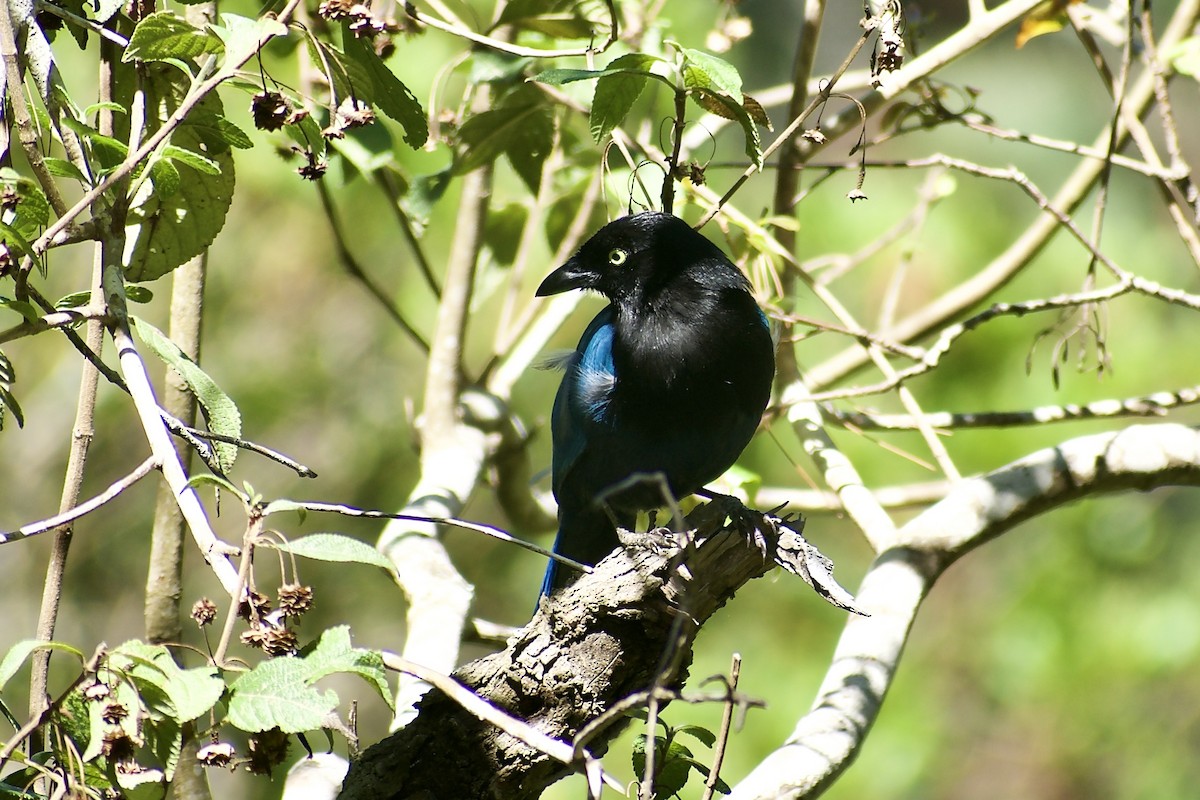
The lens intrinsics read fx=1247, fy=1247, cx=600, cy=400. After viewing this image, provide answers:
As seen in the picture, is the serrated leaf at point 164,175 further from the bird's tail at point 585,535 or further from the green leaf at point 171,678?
the bird's tail at point 585,535

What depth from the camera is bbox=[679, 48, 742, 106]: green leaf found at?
7.06 feet

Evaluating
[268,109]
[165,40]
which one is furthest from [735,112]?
[165,40]

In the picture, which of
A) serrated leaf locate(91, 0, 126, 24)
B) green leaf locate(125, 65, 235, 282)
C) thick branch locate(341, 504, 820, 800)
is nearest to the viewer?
thick branch locate(341, 504, 820, 800)

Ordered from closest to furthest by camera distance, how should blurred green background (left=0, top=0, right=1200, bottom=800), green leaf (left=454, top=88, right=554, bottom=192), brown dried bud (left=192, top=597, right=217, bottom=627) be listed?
brown dried bud (left=192, top=597, right=217, bottom=627), green leaf (left=454, top=88, right=554, bottom=192), blurred green background (left=0, top=0, right=1200, bottom=800)

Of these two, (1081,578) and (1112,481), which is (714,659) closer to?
(1081,578)

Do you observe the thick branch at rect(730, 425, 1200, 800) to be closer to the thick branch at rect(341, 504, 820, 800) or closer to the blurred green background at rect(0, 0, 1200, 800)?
the thick branch at rect(341, 504, 820, 800)

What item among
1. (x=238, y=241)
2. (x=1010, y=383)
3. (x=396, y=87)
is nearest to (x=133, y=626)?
(x=238, y=241)

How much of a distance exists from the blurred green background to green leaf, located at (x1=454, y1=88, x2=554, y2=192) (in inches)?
69.7

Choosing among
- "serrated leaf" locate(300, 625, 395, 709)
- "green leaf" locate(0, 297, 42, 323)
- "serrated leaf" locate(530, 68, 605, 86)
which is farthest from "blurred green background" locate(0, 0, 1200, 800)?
"serrated leaf" locate(300, 625, 395, 709)

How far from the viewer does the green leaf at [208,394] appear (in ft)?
6.38

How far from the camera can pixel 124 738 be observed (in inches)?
66.5

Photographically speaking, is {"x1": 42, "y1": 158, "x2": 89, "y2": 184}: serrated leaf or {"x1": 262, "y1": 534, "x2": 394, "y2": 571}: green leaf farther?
{"x1": 42, "y1": 158, "x2": 89, "y2": 184}: serrated leaf

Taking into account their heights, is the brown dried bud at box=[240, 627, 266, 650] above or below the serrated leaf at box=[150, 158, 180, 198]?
below

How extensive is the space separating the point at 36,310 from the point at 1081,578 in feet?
16.1
